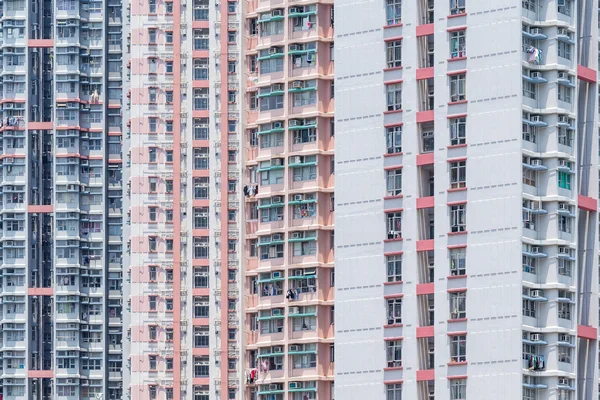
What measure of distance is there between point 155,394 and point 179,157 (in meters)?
15.8

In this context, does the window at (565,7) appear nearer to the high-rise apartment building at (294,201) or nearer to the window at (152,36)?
the high-rise apartment building at (294,201)

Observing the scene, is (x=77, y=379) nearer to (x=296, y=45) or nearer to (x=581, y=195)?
(x=296, y=45)

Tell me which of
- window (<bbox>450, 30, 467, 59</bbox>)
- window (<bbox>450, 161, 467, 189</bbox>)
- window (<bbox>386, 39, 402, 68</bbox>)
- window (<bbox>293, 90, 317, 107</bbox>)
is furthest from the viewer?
window (<bbox>293, 90, 317, 107</bbox>)

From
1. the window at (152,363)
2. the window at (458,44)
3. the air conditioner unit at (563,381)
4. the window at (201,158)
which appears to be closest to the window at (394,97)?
the window at (458,44)

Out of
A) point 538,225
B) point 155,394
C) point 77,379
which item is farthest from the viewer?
point 77,379

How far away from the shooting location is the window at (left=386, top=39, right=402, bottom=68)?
149m

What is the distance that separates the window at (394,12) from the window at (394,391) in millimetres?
20799

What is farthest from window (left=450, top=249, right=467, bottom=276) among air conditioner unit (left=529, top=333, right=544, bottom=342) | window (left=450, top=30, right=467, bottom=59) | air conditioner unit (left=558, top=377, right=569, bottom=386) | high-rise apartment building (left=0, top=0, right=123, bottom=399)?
high-rise apartment building (left=0, top=0, right=123, bottom=399)

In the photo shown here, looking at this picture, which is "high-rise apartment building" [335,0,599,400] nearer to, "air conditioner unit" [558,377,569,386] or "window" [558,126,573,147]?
"window" [558,126,573,147]

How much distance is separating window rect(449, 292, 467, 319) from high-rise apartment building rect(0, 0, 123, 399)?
4863cm

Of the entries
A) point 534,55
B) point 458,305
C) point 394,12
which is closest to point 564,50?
point 534,55

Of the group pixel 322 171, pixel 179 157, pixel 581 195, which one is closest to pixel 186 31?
pixel 179 157

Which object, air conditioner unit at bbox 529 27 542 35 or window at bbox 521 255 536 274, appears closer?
window at bbox 521 255 536 274

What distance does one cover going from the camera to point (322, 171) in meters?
158
